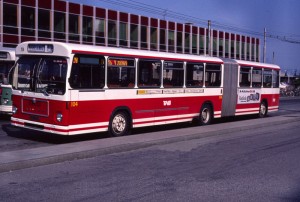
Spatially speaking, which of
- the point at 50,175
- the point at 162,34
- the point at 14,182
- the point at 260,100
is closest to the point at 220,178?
the point at 50,175

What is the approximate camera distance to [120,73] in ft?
43.2

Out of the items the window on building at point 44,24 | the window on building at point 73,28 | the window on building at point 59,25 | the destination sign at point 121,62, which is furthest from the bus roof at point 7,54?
the window on building at point 73,28

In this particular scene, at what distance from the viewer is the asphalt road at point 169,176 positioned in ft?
22.8

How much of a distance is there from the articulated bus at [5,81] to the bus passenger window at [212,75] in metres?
7.49

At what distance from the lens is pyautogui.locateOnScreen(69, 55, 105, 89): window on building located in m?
11.6

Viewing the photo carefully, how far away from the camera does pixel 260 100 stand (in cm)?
2170

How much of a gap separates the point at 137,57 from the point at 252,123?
6389 mm

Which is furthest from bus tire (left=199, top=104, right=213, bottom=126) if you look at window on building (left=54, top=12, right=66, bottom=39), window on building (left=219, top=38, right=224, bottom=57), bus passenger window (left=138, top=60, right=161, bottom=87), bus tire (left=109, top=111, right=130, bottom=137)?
window on building (left=219, top=38, right=224, bottom=57)

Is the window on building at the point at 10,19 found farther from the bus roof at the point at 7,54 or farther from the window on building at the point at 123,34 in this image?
the bus roof at the point at 7,54

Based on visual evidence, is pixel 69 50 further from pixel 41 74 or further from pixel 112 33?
pixel 112 33

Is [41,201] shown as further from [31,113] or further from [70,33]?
[70,33]

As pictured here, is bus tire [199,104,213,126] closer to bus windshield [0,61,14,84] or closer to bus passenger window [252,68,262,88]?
bus passenger window [252,68,262,88]

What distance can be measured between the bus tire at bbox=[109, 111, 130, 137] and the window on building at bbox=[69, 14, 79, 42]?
3134cm

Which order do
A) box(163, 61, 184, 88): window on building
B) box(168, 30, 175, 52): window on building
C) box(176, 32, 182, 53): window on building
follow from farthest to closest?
box(176, 32, 182, 53): window on building, box(168, 30, 175, 52): window on building, box(163, 61, 184, 88): window on building
